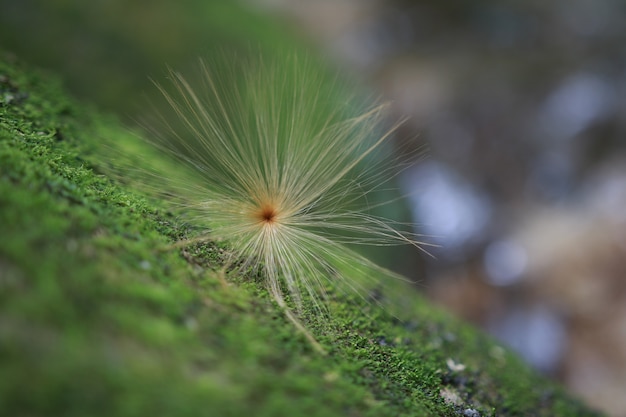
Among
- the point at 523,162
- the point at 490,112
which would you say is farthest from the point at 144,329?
the point at 490,112

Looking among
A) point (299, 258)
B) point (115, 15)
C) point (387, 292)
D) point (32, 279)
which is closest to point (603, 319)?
point (387, 292)

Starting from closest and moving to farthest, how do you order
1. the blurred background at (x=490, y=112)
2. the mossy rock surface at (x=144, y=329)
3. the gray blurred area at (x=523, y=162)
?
the mossy rock surface at (x=144, y=329)
the blurred background at (x=490, y=112)
the gray blurred area at (x=523, y=162)

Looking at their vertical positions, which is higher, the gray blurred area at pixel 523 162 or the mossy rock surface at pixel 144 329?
the gray blurred area at pixel 523 162

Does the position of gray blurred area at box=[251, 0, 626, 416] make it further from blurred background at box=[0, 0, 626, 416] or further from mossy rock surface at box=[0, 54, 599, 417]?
mossy rock surface at box=[0, 54, 599, 417]

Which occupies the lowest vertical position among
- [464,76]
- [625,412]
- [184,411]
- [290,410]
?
[184,411]

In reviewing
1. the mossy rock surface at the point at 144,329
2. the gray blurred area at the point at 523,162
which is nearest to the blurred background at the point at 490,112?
the gray blurred area at the point at 523,162

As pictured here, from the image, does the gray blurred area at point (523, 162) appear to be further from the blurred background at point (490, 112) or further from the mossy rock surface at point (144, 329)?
the mossy rock surface at point (144, 329)

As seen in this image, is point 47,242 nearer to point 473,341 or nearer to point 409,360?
point 409,360

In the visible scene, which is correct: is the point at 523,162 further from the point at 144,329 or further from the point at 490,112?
the point at 144,329
